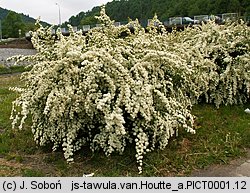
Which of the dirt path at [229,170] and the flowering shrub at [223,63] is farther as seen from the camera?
the flowering shrub at [223,63]

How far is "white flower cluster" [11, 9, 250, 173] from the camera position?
4000 mm

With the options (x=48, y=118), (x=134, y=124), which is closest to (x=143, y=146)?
(x=134, y=124)

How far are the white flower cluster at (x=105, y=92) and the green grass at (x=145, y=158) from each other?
132mm

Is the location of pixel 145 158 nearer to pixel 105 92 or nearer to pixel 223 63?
pixel 105 92

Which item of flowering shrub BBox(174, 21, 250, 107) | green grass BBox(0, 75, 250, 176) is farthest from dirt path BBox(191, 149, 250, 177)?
flowering shrub BBox(174, 21, 250, 107)

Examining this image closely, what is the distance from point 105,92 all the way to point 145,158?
84 centimetres

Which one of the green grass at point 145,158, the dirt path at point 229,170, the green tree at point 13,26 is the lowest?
the dirt path at point 229,170

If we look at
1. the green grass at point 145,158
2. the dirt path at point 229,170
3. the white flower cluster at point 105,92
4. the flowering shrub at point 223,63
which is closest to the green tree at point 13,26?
the flowering shrub at point 223,63

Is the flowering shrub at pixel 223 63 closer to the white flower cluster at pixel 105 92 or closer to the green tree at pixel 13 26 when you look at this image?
the white flower cluster at pixel 105 92

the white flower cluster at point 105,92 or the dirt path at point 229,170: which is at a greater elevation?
the white flower cluster at point 105,92

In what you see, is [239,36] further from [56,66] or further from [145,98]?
[56,66]

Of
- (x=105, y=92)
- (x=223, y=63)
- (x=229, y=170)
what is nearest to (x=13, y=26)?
(x=223, y=63)

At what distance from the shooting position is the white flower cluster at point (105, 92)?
4.00 metres

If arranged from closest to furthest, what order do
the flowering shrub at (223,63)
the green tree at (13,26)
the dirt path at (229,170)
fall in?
the dirt path at (229,170) → the flowering shrub at (223,63) → the green tree at (13,26)
